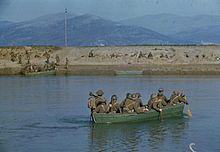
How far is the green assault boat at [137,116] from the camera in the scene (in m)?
24.9

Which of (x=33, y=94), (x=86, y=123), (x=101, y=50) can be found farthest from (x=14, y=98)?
(x=101, y=50)

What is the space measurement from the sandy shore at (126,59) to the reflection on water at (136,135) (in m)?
36.1

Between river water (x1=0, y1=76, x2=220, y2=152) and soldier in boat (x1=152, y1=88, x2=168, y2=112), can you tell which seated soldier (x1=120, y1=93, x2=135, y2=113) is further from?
soldier in boat (x1=152, y1=88, x2=168, y2=112)

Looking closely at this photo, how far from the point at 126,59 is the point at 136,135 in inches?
1761

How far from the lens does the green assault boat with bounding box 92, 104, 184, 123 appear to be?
2490cm

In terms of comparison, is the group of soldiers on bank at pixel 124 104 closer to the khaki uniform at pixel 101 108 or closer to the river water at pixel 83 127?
the khaki uniform at pixel 101 108

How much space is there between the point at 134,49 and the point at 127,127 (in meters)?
46.4

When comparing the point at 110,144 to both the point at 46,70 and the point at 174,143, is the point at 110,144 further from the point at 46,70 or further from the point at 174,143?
the point at 46,70

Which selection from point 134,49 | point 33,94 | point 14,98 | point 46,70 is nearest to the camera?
point 14,98

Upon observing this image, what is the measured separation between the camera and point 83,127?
25.6 metres

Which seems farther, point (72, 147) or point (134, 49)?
point (134, 49)

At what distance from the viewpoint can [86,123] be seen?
26.6 m

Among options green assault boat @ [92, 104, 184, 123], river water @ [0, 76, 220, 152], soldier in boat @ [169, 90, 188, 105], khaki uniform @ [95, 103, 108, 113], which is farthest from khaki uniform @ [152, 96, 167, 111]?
khaki uniform @ [95, 103, 108, 113]

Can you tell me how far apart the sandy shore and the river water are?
17458mm
